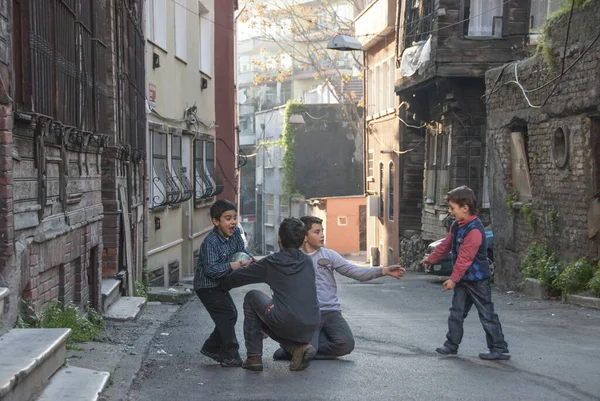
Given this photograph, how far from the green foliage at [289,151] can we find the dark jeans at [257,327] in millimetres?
43130

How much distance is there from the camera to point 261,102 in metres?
70.2

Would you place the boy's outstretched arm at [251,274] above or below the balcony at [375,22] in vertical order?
below

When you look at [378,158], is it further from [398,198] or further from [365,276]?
[365,276]

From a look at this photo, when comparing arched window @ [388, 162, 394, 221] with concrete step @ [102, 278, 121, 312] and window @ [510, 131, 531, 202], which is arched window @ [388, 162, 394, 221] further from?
concrete step @ [102, 278, 121, 312]

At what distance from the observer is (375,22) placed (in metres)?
32.8

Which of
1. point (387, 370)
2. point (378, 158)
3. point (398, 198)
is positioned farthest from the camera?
point (378, 158)

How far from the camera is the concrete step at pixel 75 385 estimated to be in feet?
20.2

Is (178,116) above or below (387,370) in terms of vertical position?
above

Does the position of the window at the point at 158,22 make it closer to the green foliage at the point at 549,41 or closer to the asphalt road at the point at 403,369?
the green foliage at the point at 549,41

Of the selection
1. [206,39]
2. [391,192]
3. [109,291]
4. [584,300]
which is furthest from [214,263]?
[391,192]

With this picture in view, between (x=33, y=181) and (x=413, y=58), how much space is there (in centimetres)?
1802

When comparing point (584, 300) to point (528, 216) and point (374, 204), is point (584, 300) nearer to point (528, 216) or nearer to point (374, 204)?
point (528, 216)

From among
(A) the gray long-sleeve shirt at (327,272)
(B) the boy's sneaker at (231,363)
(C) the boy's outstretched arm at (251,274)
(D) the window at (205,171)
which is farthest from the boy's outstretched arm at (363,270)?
(D) the window at (205,171)

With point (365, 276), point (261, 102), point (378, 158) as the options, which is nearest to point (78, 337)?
point (365, 276)
